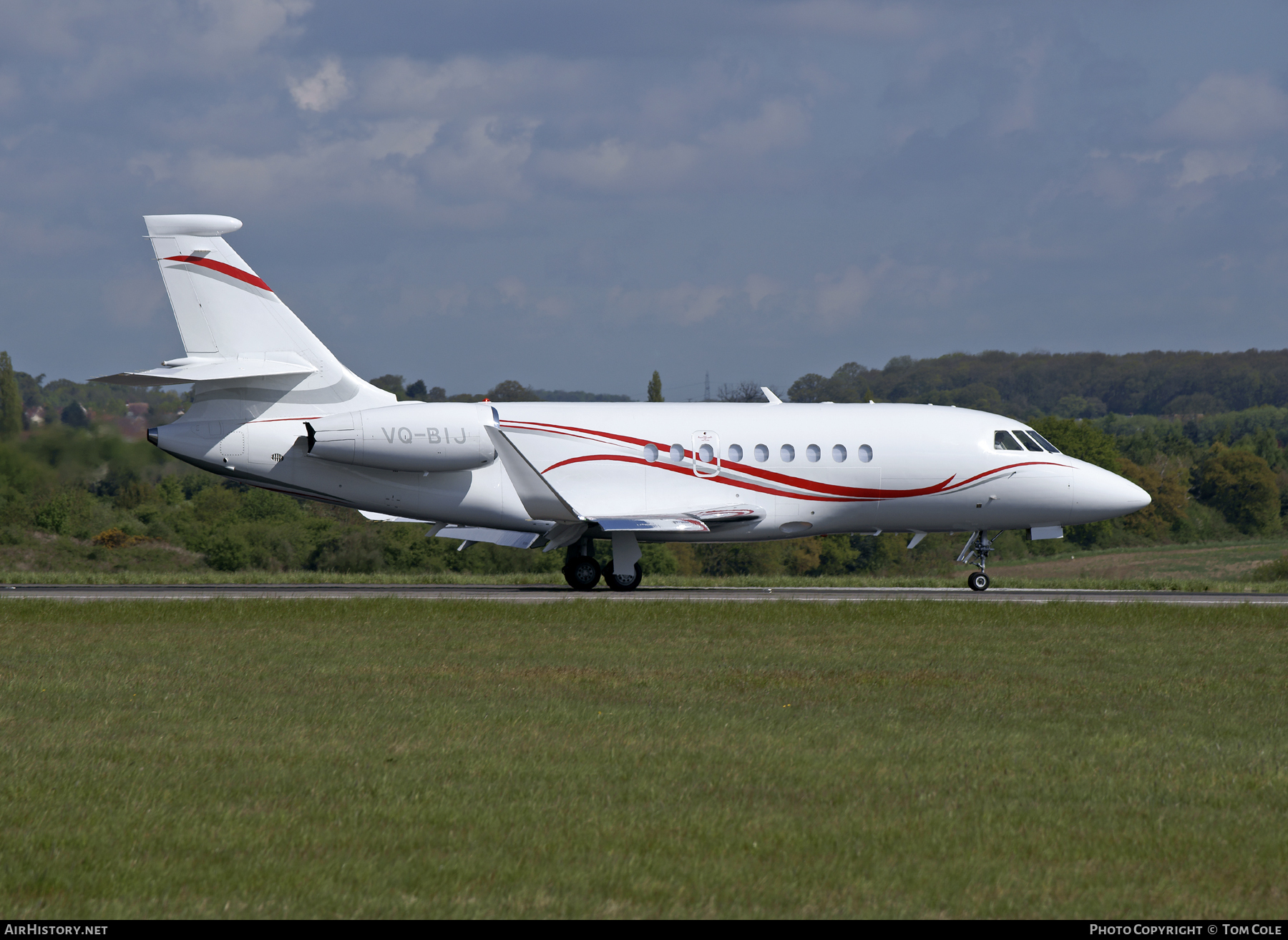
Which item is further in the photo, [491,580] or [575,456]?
[491,580]

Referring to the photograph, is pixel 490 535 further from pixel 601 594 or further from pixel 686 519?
pixel 686 519

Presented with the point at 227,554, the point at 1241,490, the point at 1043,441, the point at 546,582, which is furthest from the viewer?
the point at 1241,490

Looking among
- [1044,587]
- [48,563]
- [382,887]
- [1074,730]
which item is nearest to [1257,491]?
[1044,587]

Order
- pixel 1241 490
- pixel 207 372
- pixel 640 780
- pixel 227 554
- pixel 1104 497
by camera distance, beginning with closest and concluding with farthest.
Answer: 1. pixel 640 780
2. pixel 207 372
3. pixel 1104 497
4. pixel 227 554
5. pixel 1241 490

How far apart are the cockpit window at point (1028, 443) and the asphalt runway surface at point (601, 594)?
3.26 meters

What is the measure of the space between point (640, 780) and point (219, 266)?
20.7 meters

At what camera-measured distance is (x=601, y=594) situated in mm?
27812

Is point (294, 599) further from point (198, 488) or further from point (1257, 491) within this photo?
point (1257, 491)

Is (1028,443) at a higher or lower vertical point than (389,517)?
lower

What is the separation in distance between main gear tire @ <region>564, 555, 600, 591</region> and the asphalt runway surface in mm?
228

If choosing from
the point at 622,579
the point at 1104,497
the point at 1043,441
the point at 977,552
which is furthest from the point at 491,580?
the point at 1104,497

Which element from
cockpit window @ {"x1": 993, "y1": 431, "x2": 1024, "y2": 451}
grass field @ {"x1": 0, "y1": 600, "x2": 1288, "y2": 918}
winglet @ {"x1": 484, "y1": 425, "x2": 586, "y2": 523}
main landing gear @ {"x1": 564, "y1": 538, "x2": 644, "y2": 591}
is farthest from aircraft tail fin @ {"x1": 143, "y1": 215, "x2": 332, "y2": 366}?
cockpit window @ {"x1": 993, "y1": 431, "x2": 1024, "y2": 451}

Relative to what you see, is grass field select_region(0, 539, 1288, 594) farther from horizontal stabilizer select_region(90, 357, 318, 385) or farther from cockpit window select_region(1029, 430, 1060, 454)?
horizontal stabilizer select_region(90, 357, 318, 385)

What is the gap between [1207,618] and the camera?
22438 mm
